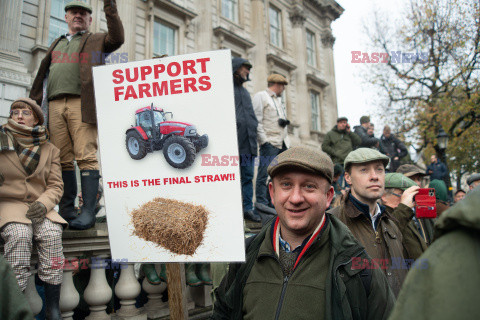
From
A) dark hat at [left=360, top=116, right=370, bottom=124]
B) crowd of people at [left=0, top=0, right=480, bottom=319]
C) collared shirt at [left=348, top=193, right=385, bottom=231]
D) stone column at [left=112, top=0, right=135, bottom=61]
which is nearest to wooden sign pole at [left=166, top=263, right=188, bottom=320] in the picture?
crowd of people at [left=0, top=0, right=480, bottom=319]

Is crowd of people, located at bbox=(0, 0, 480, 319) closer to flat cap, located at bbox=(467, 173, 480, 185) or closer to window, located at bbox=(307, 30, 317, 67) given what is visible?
flat cap, located at bbox=(467, 173, 480, 185)

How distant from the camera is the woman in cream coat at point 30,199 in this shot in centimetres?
239

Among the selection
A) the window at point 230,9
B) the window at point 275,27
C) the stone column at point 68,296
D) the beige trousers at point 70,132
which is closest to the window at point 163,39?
the window at point 230,9

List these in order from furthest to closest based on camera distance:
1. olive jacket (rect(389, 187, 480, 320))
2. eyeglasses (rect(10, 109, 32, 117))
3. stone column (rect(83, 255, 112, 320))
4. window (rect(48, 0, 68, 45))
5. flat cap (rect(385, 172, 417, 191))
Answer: window (rect(48, 0, 68, 45)) < flat cap (rect(385, 172, 417, 191)) < eyeglasses (rect(10, 109, 32, 117)) < stone column (rect(83, 255, 112, 320)) < olive jacket (rect(389, 187, 480, 320))

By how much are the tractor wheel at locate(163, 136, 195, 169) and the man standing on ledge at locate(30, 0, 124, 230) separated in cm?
158

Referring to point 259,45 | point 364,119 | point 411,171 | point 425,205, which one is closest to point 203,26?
point 259,45

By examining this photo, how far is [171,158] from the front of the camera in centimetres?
224

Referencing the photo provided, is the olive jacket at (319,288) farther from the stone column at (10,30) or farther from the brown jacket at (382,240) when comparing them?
the stone column at (10,30)

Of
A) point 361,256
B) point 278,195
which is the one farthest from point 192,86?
point 361,256

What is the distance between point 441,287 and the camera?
617 mm

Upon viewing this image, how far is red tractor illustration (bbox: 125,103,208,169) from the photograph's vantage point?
83.7 inches

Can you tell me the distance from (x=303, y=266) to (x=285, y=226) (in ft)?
0.77

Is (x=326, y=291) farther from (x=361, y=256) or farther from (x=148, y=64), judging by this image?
(x=148, y=64)

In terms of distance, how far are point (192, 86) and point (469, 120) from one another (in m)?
16.2
